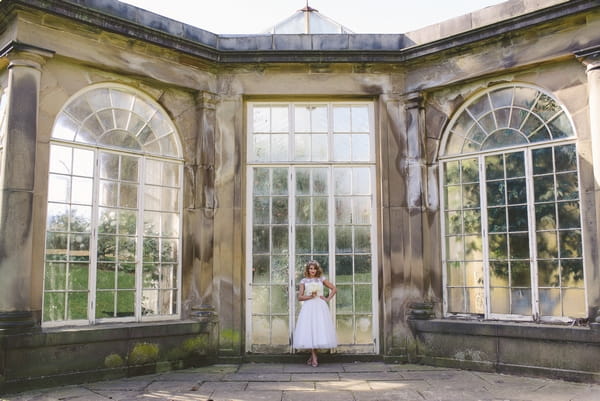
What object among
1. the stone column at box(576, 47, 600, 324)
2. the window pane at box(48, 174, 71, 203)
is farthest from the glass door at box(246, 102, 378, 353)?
the stone column at box(576, 47, 600, 324)

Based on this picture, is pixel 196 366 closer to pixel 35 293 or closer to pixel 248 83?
pixel 35 293

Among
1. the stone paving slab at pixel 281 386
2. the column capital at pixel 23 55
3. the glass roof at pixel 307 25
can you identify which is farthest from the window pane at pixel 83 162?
the glass roof at pixel 307 25

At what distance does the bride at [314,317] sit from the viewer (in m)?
6.84

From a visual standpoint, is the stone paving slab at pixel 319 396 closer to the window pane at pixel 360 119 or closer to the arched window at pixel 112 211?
the arched window at pixel 112 211

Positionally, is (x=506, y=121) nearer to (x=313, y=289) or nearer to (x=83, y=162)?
(x=313, y=289)

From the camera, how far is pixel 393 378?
6.22 meters

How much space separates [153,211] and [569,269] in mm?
4862

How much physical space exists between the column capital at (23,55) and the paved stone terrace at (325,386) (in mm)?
3330

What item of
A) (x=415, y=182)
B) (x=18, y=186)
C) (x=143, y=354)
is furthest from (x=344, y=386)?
(x=18, y=186)

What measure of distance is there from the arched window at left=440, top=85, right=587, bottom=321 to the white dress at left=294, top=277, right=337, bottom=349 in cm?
153

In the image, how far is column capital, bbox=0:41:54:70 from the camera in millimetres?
5844

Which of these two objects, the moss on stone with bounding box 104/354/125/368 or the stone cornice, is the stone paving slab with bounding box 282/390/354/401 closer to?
the moss on stone with bounding box 104/354/125/368

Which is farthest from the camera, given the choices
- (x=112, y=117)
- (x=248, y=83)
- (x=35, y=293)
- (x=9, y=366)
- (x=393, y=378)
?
(x=248, y=83)

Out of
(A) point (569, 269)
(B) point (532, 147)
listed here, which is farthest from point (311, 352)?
(B) point (532, 147)
